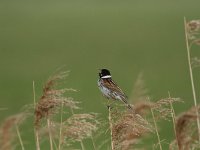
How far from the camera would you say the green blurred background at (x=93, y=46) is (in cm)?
2661

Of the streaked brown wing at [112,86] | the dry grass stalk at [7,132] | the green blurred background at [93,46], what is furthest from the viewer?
the green blurred background at [93,46]

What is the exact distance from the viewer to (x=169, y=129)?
20.3 meters

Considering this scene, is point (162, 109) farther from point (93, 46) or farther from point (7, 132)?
point (93, 46)

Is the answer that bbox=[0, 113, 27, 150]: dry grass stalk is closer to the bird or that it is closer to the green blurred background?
the bird

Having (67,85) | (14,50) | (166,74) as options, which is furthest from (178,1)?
(67,85)

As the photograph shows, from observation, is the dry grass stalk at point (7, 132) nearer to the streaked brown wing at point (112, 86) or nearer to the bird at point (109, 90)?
→ the bird at point (109, 90)

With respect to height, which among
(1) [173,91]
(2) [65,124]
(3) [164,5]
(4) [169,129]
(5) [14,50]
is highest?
(3) [164,5]

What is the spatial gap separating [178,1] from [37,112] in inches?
1705

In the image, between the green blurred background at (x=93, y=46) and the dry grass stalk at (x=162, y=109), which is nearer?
the dry grass stalk at (x=162, y=109)

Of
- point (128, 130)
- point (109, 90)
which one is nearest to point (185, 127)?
point (128, 130)

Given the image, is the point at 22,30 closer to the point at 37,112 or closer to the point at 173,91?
the point at 173,91

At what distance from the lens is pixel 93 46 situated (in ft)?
116

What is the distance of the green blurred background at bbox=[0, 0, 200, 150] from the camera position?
87.3 feet

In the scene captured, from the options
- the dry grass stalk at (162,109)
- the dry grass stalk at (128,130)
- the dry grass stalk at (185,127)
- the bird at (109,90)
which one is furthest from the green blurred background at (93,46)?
the dry grass stalk at (185,127)
